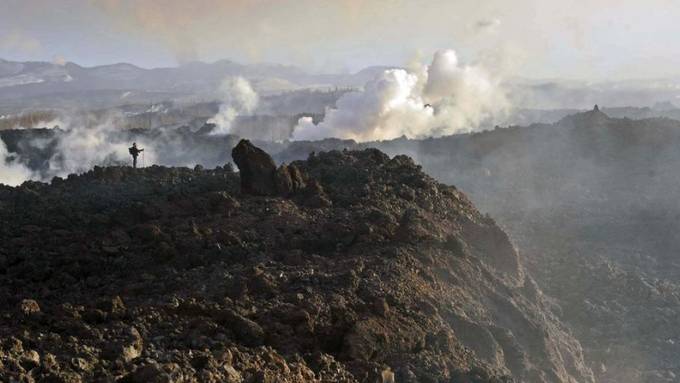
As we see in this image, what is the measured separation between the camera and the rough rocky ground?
27.4ft

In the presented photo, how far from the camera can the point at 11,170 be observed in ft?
153

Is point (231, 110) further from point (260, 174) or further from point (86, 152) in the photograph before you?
point (260, 174)

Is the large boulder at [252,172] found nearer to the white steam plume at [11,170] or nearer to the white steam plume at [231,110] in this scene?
the white steam plume at [11,170]

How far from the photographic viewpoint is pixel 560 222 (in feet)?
93.0

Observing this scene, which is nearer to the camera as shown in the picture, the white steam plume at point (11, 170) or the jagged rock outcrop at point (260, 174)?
the jagged rock outcrop at point (260, 174)

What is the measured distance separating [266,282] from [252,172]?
6.57 m

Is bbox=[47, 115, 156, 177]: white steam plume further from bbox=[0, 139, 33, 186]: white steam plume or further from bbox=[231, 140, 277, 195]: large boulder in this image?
bbox=[231, 140, 277, 195]: large boulder

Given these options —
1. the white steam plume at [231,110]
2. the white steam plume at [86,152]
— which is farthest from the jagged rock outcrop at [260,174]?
the white steam plume at [231,110]

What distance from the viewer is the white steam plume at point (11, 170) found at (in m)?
44.6

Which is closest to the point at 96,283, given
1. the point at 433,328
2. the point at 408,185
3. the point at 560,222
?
the point at 433,328

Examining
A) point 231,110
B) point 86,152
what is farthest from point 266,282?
point 231,110

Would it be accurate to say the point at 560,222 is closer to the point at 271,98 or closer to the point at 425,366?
the point at 425,366

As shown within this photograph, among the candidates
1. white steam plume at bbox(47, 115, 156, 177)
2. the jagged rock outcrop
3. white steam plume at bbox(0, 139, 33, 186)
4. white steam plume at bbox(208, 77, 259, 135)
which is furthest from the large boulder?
white steam plume at bbox(208, 77, 259, 135)

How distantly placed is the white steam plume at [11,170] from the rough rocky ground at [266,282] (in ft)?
92.4
